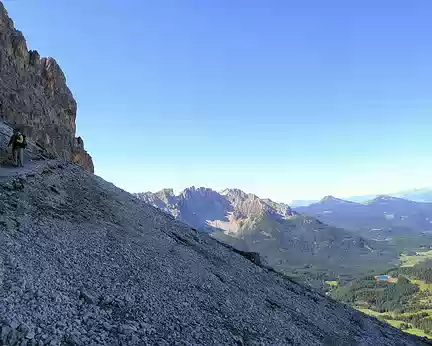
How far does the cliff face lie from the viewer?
80188mm

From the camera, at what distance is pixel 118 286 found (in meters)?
21.5

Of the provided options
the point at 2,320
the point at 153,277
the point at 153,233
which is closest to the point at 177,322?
the point at 153,277

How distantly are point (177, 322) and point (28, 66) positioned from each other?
96.2m

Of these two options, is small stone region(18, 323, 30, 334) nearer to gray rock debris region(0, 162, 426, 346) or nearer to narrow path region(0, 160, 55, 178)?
gray rock debris region(0, 162, 426, 346)

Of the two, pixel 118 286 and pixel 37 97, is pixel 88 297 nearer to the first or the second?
pixel 118 286

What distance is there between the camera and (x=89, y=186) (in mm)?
44312

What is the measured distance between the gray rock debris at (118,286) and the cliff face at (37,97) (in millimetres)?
44518

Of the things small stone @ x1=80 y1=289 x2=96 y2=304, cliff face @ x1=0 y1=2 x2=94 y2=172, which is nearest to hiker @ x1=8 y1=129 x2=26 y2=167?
small stone @ x1=80 y1=289 x2=96 y2=304

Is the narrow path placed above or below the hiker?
below

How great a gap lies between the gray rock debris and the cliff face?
44518 mm

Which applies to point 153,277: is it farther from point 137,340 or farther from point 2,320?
point 2,320

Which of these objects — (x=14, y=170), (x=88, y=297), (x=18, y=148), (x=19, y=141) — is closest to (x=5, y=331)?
(x=88, y=297)

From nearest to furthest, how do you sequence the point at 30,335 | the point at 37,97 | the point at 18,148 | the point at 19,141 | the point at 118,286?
the point at 30,335 < the point at 118,286 < the point at 18,148 < the point at 19,141 < the point at 37,97

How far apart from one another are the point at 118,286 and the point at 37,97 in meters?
86.8
